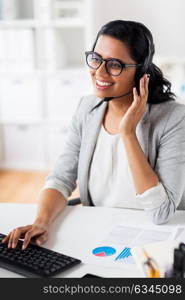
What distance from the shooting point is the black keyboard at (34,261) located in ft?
3.68

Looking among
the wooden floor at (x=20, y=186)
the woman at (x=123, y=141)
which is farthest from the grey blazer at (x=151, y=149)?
the wooden floor at (x=20, y=186)

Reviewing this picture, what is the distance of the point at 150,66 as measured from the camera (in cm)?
162

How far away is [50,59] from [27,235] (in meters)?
2.78

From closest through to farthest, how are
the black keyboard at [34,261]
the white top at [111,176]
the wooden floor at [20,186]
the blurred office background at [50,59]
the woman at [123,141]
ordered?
1. the black keyboard at [34,261]
2. the woman at [123,141]
3. the white top at [111,176]
4. the wooden floor at [20,186]
5. the blurred office background at [50,59]

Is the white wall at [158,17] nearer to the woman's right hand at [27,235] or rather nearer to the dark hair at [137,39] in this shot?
the dark hair at [137,39]

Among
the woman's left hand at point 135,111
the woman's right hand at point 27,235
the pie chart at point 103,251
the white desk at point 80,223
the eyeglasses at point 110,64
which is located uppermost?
the eyeglasses at point 110,64

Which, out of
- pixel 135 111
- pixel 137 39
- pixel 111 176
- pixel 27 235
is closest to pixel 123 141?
pixel 135 111

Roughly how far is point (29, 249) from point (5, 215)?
32 centimetres

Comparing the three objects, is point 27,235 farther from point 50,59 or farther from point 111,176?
point 50,59

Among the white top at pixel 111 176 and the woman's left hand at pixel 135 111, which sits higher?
the woman's left hand at pixel 135 111

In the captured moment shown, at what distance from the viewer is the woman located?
1.49 metres

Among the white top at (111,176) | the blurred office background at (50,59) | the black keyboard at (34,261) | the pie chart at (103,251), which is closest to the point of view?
the black keyboard at (34,261)

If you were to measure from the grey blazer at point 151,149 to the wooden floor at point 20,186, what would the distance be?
1713 mm

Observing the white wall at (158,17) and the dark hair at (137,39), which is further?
the white wall at (158,17)
